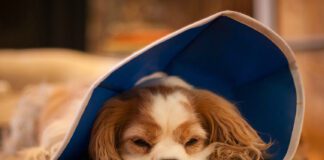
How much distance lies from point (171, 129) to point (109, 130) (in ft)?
0.49

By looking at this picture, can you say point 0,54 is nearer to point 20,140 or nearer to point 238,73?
point 20,140

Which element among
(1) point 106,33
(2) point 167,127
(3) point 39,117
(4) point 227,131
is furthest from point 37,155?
(1) point 106,33

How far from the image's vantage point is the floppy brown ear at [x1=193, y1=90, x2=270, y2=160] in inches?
44.0

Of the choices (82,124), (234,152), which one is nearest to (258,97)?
(234,152)

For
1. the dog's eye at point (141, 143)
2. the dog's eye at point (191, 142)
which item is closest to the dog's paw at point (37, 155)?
the dog's eye at point (141, 143)

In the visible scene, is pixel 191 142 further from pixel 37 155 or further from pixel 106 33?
pixel 106 33

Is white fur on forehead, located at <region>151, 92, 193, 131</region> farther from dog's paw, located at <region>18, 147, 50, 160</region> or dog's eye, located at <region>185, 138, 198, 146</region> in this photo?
dog's paw, located at <region>18, 147, 50, 160</region>

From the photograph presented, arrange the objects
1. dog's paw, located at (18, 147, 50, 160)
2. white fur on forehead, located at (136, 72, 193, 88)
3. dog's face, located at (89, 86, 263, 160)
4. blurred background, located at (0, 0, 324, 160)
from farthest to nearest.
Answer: blurred background, located at (0, 0, 324, 160) < white fur on forehead, located at (136, 72, 193, 88) < dog's paw, located at (18, 147, 50, 160) < dog's face, located at (89, 86, 263, 160)

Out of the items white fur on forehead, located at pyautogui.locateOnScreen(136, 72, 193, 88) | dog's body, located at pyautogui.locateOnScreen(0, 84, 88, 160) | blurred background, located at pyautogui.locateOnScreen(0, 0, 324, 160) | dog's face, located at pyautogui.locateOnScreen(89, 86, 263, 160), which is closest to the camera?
dog's face, located at pyautogui.locateOnScreen(89, 86, 263, 160)

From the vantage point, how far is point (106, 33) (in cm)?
466

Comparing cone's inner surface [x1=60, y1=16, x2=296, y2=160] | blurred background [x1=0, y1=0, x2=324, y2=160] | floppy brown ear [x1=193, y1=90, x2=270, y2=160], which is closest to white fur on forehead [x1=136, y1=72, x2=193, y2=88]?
cone's inner surface [x1=60, y1=16, x2=296, y2=160]

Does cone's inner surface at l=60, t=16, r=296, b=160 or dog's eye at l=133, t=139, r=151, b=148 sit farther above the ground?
cone's inner surface at l=60, t=16, r=296, b=160

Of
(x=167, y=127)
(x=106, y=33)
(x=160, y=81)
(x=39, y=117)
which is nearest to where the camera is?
(x=167, y=127)

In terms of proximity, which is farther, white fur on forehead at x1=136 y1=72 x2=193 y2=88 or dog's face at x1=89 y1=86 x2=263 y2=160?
white fur on forehead at x1=136 y1=72 x2=193 y2=88
